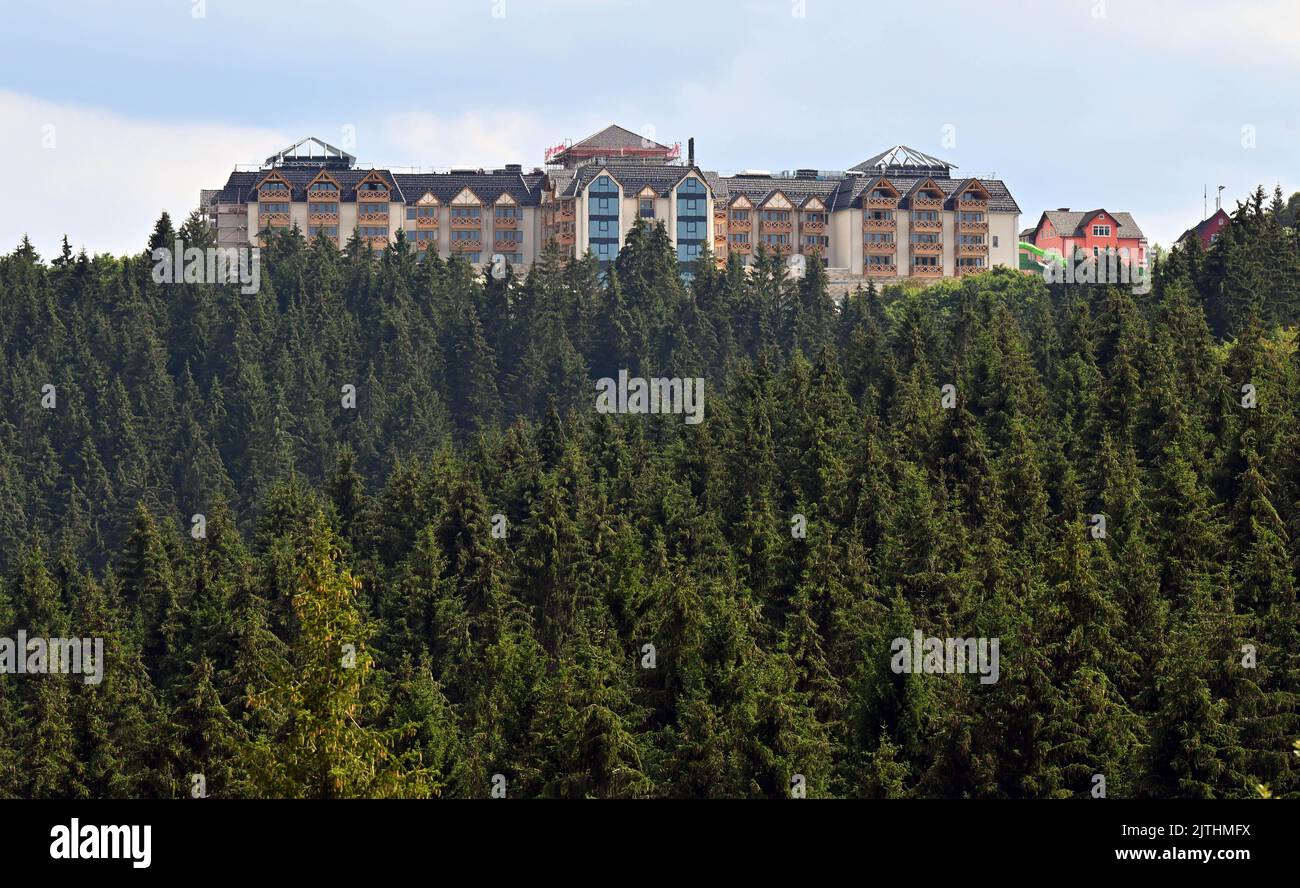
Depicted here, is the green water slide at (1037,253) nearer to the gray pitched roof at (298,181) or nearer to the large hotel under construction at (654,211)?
the large hotel under construction at (654,211)

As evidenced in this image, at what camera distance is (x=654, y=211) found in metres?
177

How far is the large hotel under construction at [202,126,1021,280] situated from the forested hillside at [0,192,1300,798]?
10.3 metres

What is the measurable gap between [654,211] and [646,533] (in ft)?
287

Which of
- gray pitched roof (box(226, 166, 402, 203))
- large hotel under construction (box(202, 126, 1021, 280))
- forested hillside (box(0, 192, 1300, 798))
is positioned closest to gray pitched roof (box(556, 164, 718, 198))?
large hotel under construction (box(202, 126, 1021, 280))

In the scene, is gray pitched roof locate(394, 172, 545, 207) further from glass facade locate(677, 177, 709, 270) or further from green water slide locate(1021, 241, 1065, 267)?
green water slide locate(1021, 241, 1065, 267)

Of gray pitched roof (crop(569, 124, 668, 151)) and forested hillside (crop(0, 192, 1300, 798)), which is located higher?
gray pitched roof (crop(569, 124, 668, 151))

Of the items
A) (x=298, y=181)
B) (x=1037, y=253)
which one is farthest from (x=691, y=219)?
(x=1037, y=253)

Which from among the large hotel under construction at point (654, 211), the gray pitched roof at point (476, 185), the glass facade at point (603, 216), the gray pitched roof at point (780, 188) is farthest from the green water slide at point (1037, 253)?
the gray pitched roof at point (476, 185)

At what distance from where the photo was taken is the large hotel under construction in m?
179

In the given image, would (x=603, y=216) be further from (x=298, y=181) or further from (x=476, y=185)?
(x=298, y=181)

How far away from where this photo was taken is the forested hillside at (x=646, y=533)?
182 feet

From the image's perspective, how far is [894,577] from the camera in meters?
78.3
